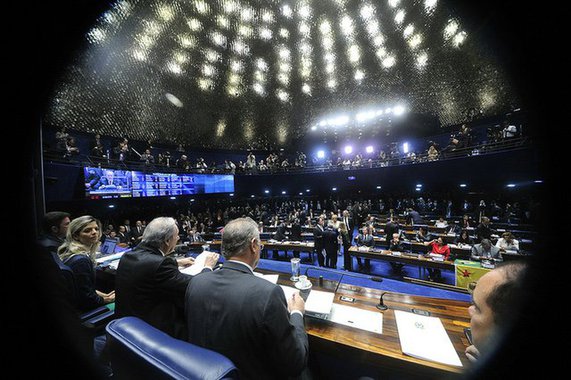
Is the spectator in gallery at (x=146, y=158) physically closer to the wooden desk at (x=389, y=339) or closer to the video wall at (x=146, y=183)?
the video wall at (x=146, y=183)

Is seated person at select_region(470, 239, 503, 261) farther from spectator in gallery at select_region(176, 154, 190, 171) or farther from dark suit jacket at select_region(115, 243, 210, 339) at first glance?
spectator in gallery at select_region(176, 154, 190, 171)

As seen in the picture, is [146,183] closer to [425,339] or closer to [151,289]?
[151,289]

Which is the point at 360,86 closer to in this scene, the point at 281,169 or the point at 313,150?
the point at 281,169

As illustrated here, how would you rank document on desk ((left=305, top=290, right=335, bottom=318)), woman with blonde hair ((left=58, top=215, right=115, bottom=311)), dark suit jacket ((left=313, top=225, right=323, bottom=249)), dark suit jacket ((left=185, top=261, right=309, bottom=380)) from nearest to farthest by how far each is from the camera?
dark suit jacket ((left=185, top=261, right=309, bottom=380))
document on desk ((left=305, top=290, right=335, bottom=318))
woman with blonde hair ((left=58, top=215, right=115, bottom=311))
dark suit jacket ((left=313, top=225, right=323, bottom=249))

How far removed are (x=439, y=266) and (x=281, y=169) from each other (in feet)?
43.3

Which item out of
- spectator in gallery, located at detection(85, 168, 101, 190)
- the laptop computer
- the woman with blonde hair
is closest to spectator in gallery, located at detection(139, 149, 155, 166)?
spectator in gallery, located at detection(85, 168, 101, 190)

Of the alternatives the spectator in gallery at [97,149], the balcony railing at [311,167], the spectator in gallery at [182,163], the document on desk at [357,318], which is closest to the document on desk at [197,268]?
the document on desk at [357,318]

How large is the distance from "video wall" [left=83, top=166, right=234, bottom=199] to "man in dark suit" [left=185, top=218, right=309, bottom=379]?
10.1 meters

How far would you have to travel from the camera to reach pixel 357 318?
1.40 meters

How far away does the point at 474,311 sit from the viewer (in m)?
0.87

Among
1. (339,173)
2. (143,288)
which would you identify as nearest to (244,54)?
(143,288)

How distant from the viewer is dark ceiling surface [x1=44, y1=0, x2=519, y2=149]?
8.97ft

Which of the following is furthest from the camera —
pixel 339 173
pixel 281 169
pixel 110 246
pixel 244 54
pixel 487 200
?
pixel 281 169

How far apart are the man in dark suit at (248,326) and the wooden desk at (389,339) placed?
302 millimetres
